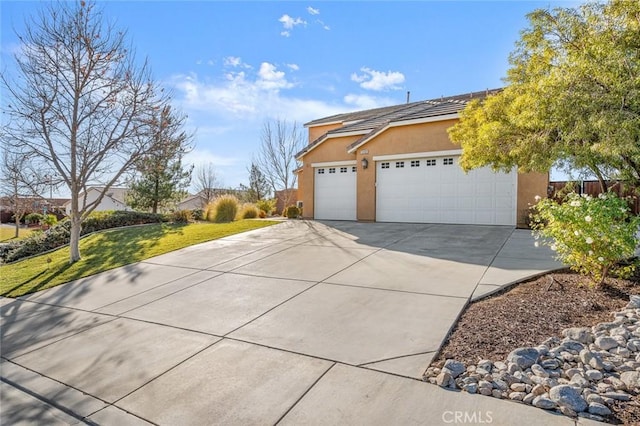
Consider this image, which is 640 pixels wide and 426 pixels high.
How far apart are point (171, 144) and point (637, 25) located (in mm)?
9946

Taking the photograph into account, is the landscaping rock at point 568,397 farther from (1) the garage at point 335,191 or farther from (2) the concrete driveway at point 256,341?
(1) the garage at point 335,191

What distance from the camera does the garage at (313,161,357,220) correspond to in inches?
595

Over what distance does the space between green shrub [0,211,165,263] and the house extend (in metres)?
7.77

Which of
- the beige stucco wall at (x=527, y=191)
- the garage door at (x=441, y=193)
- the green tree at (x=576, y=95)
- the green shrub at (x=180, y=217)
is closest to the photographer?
the green tree at (x=576, y=95)

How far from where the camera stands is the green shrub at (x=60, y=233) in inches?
452

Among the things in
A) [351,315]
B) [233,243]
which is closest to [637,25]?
[351,315]

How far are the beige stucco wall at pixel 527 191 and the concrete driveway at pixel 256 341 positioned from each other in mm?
4065

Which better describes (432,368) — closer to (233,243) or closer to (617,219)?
(617,219)

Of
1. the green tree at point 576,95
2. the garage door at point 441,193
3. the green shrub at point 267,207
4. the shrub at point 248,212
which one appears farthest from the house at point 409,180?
the green tree at point 576,95

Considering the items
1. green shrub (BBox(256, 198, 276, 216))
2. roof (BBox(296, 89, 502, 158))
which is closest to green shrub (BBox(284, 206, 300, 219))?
roof (BBox(296, 89, 502, 158))

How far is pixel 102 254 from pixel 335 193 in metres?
9.22

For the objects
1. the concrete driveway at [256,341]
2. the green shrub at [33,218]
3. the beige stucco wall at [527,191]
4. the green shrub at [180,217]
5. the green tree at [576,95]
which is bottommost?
the green shrub at [33,218]

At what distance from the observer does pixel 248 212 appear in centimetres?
1805

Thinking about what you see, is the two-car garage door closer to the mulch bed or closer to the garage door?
the garage door
